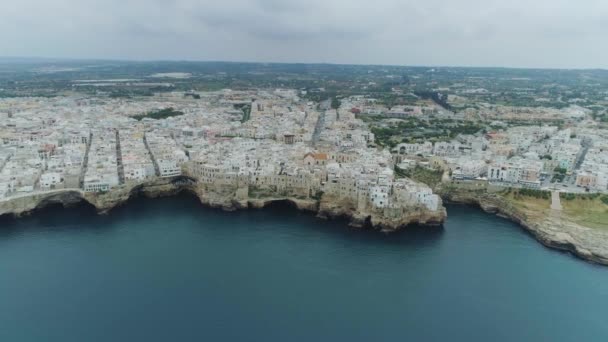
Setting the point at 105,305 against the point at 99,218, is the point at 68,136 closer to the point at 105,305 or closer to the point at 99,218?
the point at 99,218

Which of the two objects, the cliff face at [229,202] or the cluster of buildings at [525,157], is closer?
the cliff face at [229,202]

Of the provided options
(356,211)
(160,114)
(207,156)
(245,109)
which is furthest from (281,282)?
(245,109)

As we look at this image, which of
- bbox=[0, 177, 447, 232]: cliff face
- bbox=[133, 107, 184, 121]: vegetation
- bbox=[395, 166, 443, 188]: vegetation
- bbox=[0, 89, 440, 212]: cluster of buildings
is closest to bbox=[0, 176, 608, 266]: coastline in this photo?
bbox=[0, 177, 447, 232]: cliff face

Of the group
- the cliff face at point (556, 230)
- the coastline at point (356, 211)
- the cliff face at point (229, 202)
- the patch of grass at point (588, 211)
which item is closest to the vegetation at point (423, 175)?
the coastline at point (356, 211)

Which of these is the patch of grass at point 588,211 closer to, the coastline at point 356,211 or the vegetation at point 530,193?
the coastline at point 356,211

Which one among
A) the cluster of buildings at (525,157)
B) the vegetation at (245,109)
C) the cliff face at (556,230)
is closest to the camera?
the cliff face at (556,230)

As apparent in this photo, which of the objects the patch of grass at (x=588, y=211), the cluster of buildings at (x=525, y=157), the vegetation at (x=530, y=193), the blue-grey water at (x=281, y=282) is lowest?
the blue-grey water at (x=281, y=282)

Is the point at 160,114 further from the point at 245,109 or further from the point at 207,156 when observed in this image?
the point at 207,156

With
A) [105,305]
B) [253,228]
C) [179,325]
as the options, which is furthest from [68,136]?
[179,325]
